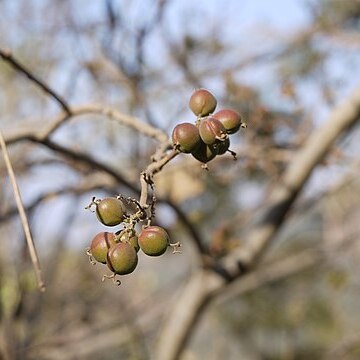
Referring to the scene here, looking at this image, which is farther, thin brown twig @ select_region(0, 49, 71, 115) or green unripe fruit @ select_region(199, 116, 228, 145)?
thin brown twig @ select_region(0, 49, 71, 115)

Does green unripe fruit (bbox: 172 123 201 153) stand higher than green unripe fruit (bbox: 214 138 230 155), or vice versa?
green unripe fruit (bbox: 172 123 201 153)

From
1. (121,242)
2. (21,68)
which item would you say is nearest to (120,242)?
(121,242)

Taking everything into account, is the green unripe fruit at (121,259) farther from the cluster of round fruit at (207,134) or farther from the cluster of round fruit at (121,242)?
the cluster of round fruit at (207,134)

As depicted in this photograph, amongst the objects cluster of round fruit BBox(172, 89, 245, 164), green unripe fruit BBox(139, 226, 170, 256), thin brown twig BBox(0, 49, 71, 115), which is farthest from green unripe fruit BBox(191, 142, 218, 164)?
thin brown twig BBox(0, 49, 71, 115)

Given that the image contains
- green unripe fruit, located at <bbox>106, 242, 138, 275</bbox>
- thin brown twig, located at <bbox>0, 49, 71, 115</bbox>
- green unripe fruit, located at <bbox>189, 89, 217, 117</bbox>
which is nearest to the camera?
green unripe fruit, located at <bbox>106, 242, 138, 275</bbox>

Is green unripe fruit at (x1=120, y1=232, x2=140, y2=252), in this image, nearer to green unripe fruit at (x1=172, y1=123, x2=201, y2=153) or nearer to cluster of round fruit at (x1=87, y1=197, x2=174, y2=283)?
cluster of round fruit at (x1=87, y1=197, x2=174, y2=283)

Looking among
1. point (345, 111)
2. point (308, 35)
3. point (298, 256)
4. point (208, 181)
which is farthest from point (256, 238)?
point (308, 35)
